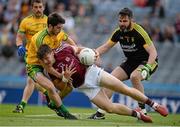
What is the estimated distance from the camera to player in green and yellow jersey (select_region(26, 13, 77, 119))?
1630 cm

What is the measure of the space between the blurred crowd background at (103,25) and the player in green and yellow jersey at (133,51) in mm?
10424

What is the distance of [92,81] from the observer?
1573 centimetres

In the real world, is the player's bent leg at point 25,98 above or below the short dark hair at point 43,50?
below

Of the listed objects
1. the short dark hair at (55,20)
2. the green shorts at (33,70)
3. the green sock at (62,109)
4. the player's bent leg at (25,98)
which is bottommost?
the green sock at (62,109)

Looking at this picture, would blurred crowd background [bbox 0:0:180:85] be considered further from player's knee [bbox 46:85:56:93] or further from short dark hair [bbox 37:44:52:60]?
short dark hair [bbox 37:44:52:60]

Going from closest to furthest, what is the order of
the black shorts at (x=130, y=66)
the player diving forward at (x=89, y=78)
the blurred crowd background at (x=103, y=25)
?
the player diving forward at (x=89, y=78) → the black shorts at (x=130, y=66) → the blurred crowd background at (x=103, y=25)

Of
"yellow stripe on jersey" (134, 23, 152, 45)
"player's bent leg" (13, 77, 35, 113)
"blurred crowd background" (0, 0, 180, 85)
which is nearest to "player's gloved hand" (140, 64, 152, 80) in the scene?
"yellow stripe on jersey" (134, 23, 152, 45)

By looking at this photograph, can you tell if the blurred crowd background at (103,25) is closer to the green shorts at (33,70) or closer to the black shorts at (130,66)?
the black shorts at (130,66)

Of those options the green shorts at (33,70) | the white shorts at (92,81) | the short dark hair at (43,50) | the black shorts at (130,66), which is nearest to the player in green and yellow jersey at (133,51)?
the black shorts at (130,66)

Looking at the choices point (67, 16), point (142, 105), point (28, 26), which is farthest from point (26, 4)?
point (142, 105)

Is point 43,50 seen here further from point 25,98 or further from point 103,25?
point 103,25

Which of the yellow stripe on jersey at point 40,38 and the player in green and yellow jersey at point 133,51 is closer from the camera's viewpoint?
the yellow stripe on jersey at point 40,38

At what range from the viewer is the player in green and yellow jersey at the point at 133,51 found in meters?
17.0

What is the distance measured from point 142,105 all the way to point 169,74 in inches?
440
